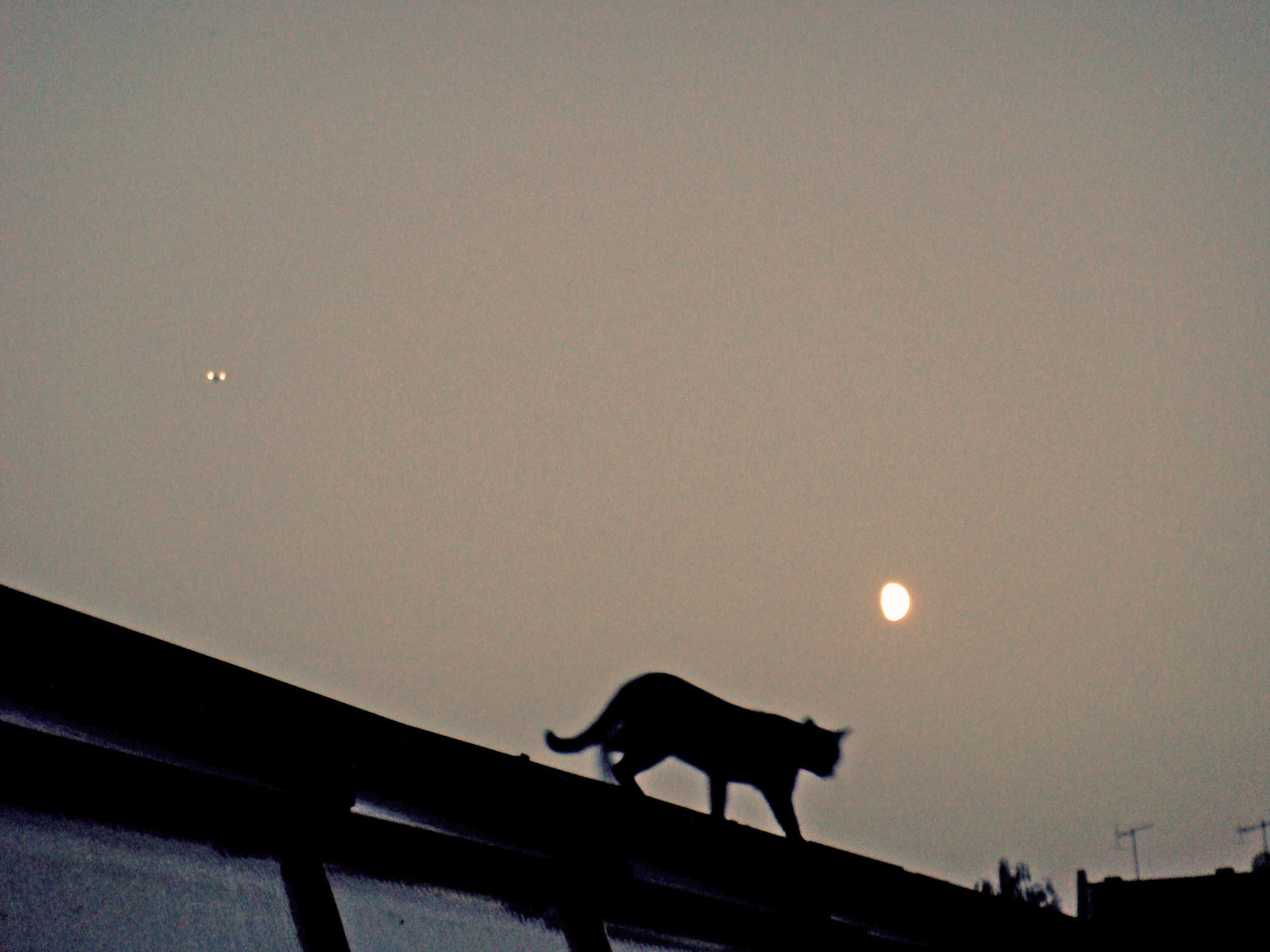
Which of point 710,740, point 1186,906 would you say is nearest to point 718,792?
point 710,740

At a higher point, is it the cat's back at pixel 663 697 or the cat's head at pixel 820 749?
the cat's head at pixel 820 749

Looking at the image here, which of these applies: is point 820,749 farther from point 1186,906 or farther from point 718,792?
point 1186,906

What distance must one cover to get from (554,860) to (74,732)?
1.48 meters

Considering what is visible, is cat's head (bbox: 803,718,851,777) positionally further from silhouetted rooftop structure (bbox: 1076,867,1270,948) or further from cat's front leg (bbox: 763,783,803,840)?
silhouetted rooftop structure (bbox: 1076,867,1270,948)

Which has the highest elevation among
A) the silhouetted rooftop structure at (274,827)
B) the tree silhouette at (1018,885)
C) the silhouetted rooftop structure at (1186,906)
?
the tree silhouette at (1018,885)

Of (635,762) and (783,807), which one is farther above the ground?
(783,807)

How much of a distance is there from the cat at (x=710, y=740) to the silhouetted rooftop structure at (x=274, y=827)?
3020mm

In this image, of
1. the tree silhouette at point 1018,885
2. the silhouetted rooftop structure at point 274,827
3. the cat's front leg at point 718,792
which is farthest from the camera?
the tree silhouette at point 1018,885

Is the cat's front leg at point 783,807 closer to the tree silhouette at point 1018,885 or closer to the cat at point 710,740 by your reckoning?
the cat at point 710,740

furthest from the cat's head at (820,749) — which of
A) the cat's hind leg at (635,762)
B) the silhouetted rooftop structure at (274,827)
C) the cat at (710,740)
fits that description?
the silhouetted rooftop structure at (274,827)

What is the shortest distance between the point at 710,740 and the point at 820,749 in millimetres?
1289

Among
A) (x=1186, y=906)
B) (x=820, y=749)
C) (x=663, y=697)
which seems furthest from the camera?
(x=1186, y=906)

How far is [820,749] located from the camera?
816 cm

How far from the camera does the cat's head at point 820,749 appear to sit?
8.07 m
